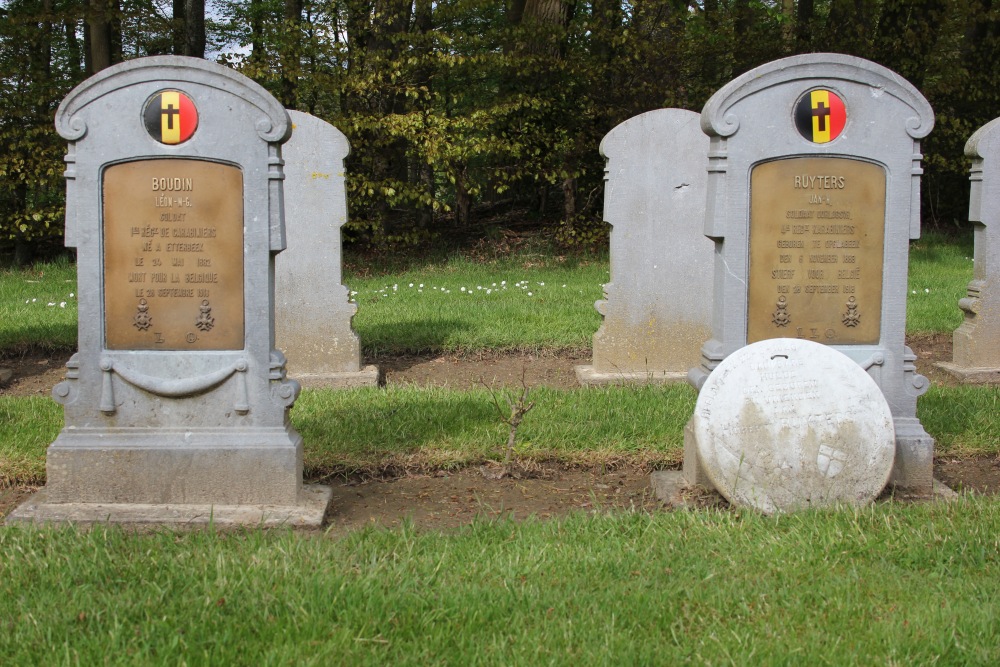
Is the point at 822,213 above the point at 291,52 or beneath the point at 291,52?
beneath

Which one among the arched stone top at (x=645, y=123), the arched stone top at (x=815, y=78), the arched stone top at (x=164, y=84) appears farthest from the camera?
the arched stone top at (x=645, y=123)

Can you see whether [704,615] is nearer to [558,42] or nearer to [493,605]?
[493,605]

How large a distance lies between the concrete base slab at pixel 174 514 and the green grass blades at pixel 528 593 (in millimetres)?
216

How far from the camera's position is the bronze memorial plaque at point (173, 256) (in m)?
4.72

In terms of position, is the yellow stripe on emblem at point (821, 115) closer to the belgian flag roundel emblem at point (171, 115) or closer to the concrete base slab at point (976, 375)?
the belgian flag roundel emblem at point (171, 115)

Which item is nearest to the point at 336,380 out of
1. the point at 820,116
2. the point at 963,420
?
the point at 820,116

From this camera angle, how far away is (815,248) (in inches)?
201

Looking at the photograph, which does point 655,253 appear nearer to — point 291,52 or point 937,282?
point 937,282

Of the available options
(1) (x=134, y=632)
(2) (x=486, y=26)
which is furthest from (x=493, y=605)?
(2) (x=486, y=26)

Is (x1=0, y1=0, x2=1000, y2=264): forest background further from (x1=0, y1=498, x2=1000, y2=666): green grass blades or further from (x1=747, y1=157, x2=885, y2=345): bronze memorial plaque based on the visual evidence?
(x1=0, y1=498, x2=1000, y2=666): green grass blades

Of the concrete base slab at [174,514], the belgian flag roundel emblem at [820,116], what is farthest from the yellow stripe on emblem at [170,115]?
the belgian flag roundel emblem at [820,116]

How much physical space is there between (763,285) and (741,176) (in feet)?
1.90

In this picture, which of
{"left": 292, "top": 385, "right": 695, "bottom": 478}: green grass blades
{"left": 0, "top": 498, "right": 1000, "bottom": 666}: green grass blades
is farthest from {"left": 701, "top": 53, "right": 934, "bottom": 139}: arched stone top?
{"left": 0, "top": 498, "right": 1000, "bottom": 666}: green grass blades

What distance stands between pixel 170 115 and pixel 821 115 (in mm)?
3237
